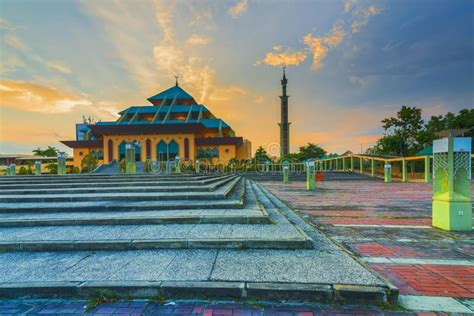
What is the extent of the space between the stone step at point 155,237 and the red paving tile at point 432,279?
3.43ft

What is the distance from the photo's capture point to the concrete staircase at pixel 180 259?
2.31 meters

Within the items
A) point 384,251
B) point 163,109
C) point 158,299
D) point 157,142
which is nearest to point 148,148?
point 157,142

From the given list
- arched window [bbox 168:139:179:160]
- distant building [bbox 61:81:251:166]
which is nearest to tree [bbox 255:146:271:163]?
distant building [bbox 61:81:251:166]

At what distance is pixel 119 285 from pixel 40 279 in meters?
0.98

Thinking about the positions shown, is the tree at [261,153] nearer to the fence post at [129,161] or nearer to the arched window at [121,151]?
the arched window at [121,151]

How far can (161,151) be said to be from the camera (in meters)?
34.8

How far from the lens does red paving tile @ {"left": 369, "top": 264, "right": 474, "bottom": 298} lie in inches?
93.7

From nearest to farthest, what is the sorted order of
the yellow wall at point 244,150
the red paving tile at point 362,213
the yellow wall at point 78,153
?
the red paving tile at point 362,213 → the yellow wall at point 78,153 → the yellow wall at point 244,150

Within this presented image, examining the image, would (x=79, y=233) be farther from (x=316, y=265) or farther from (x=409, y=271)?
(x=409, y=271)

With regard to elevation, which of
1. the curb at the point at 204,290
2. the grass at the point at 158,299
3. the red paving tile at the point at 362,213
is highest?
the curb at the point at 204,290

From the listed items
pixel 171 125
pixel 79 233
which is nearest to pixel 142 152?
pixel 171 125

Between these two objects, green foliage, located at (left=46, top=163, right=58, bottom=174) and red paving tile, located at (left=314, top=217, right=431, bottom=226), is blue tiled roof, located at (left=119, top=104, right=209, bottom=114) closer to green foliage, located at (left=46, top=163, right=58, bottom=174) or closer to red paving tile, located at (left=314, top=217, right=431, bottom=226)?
green foliage, located at (left=46, top=163, right=58, bottom=174)

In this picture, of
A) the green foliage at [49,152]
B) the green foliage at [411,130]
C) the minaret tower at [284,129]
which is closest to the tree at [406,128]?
the green foliage at [411,130]

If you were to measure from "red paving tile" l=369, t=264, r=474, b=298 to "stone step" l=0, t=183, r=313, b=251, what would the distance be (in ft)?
3.43
